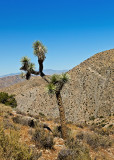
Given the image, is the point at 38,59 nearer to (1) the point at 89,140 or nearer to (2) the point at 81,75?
(1) the point at 89,140

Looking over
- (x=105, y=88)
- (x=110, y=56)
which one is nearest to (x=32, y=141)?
(x=105, y=88)

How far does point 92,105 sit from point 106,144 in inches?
1515

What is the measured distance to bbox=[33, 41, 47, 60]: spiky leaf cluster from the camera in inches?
440

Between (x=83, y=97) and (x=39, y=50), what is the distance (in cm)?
4022

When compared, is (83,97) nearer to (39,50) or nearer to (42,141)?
(39,50)

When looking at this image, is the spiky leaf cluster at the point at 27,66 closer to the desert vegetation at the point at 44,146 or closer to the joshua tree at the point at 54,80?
the joshua tree at the point at 54,80

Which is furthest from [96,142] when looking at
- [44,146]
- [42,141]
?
[42,141]

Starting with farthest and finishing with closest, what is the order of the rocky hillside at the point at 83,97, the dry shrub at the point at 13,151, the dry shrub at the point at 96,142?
the rocky hillside at the point at 83,97 < the dry shrub at the point at 96,142 < the dry shrub at the point at 13,151

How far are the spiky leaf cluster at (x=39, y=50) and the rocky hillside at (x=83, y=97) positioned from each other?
110 ft

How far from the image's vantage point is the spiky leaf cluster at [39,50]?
36.7 ft

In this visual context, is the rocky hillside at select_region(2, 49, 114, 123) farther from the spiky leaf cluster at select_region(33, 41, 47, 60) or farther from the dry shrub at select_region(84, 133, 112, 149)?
the spiky leaf cluster at select_region(33, 41, 47, 60)

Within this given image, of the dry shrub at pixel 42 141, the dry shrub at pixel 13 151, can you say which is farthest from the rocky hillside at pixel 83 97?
the dry shrub at pixel 13 151

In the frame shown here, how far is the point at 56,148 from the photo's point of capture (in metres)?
7.84

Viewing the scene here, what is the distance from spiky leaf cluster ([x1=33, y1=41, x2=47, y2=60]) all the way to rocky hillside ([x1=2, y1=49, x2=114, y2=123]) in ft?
110
